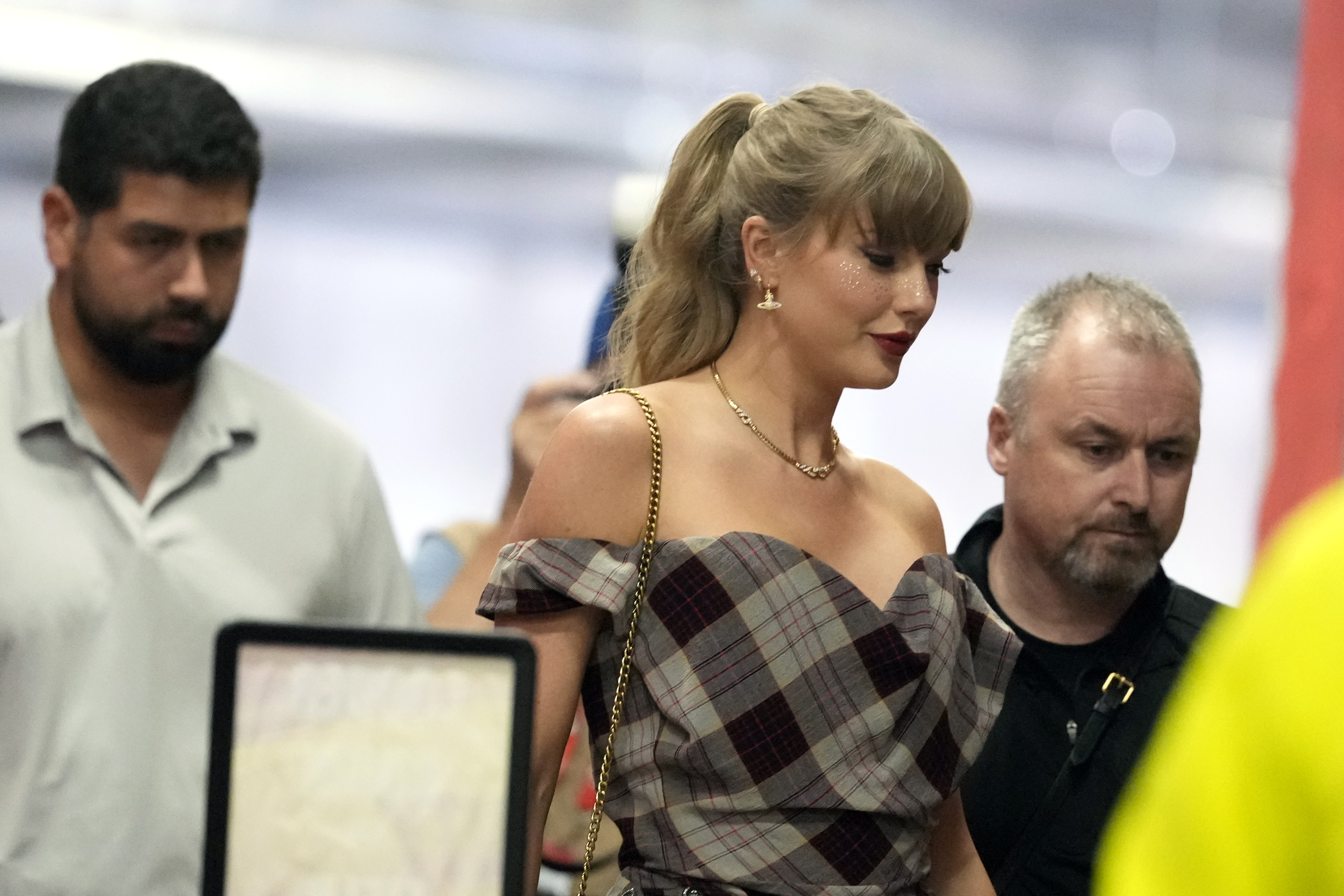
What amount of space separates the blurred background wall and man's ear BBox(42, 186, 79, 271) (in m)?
3.30

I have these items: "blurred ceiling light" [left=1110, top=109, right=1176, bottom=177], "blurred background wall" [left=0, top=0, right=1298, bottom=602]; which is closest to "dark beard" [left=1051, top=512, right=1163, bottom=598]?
"blurred background wall" [left=0, top=0, right=1298, bottom=602]

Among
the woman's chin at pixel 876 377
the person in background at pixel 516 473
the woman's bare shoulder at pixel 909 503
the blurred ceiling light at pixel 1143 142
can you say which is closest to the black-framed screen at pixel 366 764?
the woman's chin at pixel 876 377

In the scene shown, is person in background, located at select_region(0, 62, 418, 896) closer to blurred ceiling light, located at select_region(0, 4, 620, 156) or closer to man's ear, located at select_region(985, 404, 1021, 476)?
man's ear, located at select_region(985, 404, 1021, 476)

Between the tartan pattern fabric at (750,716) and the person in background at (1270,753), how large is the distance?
3.13 feet

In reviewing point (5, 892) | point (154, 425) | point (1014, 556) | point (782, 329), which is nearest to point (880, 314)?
point (782, 329)

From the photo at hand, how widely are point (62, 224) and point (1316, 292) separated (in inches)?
78.4

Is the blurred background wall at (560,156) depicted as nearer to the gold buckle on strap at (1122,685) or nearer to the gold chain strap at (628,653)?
the gold buckle on strap at (1122,685)

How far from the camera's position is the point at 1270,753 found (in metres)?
0.54

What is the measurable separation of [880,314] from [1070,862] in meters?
0.76

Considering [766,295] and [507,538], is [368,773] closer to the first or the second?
[766,295]

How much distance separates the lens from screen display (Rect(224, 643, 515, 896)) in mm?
922

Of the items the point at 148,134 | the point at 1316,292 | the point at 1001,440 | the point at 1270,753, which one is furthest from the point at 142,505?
the point at 1316,292

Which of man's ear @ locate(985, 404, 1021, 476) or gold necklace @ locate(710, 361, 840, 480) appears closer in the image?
gold necklace @ locate(710, 361, 840, 480)

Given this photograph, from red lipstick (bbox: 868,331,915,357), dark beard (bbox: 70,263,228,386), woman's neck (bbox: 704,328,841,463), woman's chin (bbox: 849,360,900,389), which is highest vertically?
red lipstick (bbox: 868,331,915,357)
